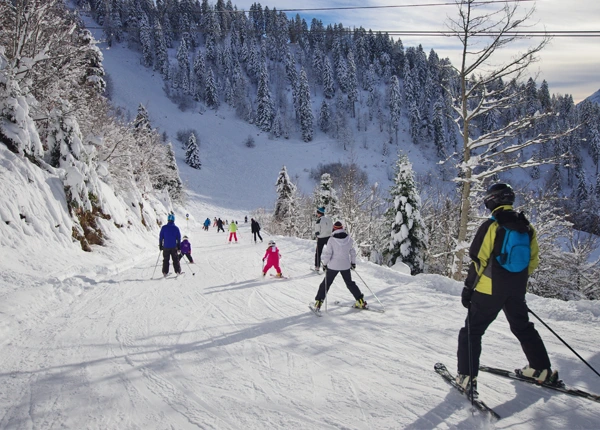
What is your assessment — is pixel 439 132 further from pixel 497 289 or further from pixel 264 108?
pixel 497 289

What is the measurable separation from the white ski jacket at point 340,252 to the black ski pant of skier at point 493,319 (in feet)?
9.12

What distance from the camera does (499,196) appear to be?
10.2ft

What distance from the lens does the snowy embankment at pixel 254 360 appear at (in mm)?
2975

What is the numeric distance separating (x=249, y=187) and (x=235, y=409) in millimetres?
77456

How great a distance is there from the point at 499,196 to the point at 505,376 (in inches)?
78.4

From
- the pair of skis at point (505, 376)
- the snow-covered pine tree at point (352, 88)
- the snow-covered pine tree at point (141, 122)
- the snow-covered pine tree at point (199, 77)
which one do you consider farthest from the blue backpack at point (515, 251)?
the snow-covered pine tree at point (352, 88)

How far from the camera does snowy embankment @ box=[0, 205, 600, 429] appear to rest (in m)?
2.97

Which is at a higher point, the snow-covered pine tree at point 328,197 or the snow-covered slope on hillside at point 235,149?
the snow-covered slope on hillside at point 235,149

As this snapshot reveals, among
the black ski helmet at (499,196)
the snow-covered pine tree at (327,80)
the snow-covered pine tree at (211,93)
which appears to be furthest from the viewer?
the snow-covered pine tree at (327,80)

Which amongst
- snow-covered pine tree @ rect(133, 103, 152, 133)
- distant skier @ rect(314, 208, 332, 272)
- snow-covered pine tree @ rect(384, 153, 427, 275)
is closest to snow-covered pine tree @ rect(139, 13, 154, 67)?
snow-covered pine tree @ rect(133, 103, 152, 133)

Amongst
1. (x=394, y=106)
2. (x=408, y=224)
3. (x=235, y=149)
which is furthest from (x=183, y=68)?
(x=408, y=224)

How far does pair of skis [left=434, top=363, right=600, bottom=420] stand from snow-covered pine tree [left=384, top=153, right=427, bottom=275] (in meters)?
20.0

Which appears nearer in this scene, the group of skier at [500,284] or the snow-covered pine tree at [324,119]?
the group of skier at [500,284]

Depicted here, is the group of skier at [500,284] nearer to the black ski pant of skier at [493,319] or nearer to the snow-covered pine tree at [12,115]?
the black ski pant of skier at [493,319]
